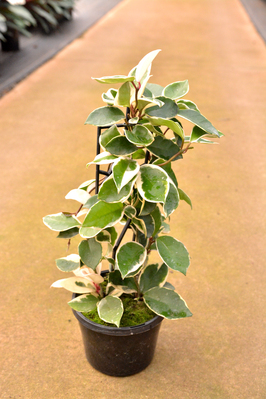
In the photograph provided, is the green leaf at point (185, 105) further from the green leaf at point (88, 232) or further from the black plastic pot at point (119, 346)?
the black plastic pot at point (119, 346)

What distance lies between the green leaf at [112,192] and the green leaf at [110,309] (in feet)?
1.22

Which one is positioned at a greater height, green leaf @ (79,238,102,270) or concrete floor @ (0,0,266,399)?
green leaf @ (79,238,102,270)

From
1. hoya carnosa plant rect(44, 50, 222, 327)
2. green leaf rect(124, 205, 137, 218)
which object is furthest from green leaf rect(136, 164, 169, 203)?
green leaf rect(124, 205, 137, 218)

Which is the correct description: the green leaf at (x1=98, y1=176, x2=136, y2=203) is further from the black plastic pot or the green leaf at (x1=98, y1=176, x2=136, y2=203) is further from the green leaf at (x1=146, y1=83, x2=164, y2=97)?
the black plastic pot

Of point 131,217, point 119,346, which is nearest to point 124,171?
point 131,217

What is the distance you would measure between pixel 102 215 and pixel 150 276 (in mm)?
368

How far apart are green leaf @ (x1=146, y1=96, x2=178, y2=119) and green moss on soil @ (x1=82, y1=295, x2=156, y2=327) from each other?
68 cm

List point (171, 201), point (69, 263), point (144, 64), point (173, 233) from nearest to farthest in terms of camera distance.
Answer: point (144, 64) → point (171, 201) → point (69, 263) → point (173, 233)

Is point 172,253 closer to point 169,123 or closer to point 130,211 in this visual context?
point 130,211

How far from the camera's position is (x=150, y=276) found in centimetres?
126

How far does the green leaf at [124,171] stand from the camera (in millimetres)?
898

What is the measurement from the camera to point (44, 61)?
4336mm

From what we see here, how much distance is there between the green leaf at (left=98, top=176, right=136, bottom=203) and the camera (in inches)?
37.1

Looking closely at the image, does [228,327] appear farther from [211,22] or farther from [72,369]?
[211,22]
